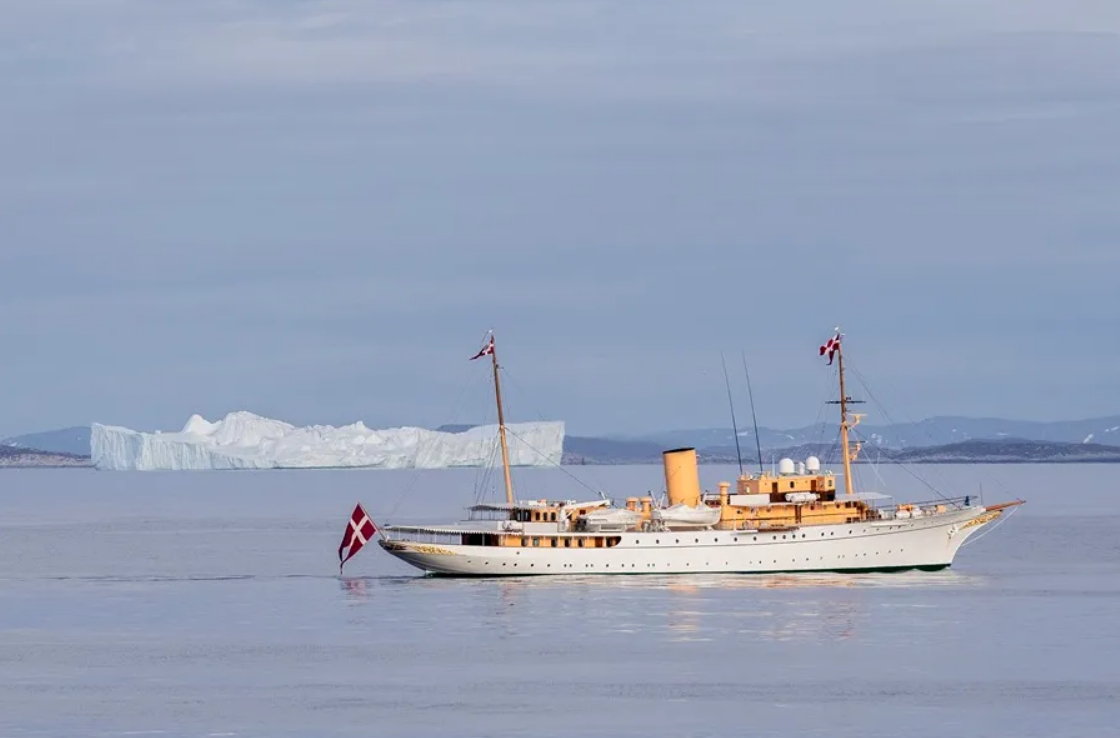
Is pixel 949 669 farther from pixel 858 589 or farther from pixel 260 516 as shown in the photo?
pixel 260 516

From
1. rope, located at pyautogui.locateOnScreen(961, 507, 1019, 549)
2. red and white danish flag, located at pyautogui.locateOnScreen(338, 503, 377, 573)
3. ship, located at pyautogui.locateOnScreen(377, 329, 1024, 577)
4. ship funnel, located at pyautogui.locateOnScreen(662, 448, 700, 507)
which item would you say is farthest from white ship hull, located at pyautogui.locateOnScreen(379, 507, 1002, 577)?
rope, located at pyautogui.locateOnScreen(961, 507, 1019, 549)

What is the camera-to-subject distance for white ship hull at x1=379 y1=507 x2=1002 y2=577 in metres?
74.2

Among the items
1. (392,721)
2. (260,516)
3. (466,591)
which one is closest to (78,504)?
(260,516)

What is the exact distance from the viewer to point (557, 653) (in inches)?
2057

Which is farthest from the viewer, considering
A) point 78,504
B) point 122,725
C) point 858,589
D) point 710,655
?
point 78,504

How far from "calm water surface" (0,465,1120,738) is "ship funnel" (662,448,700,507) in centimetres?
531

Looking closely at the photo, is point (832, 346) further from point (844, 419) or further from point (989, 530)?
point (989, 530)

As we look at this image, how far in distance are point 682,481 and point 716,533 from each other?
3.55 metres

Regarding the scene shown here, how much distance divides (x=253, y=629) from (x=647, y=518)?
68.2ft

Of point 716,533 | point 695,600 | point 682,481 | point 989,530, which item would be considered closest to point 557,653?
point 695,600

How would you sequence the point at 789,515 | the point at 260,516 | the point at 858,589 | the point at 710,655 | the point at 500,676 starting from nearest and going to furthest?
1. the point at 500,676
2. the point at 710,655
3. the point at 858,589
4. the point at 789,515
5. the point at 260,516

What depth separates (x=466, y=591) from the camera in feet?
234

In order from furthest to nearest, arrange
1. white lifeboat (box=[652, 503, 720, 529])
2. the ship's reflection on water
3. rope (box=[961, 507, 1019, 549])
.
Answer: rope (box=[961, 507, 1019, 549]) → white lifeboat (box=[652, 503, 720, 529]) → the ship's reflection on water

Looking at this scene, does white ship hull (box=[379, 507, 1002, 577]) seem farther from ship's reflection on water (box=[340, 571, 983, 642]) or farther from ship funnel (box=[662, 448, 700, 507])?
ship funnel (box=[662, 448, 700, 507])
